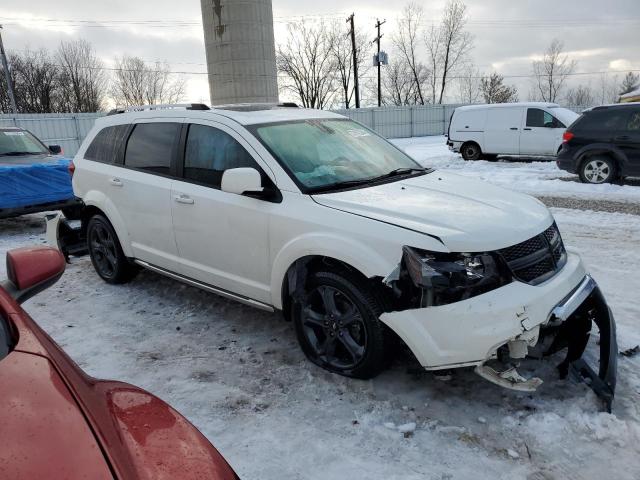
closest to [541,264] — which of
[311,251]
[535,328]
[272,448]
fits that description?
[535,328]

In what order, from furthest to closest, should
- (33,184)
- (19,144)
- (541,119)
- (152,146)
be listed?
(541,119) < (19,144) < (33,184) < (152,146)

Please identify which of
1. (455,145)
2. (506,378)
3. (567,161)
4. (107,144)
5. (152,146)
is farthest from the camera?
(455,145)

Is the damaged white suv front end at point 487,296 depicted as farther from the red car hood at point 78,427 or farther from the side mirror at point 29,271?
the side mirror at point 29,271

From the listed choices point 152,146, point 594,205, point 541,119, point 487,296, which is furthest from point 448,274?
point 541,119

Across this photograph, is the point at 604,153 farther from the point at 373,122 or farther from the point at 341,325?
the point at 373,122

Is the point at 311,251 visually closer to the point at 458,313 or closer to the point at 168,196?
the point at 458,313

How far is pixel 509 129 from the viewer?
15.5m

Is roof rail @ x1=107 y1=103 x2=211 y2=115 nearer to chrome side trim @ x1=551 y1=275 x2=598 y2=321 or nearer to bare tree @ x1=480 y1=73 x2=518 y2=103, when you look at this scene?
chrome side trim @ x1=551 y1=275 x2=598 y2=321

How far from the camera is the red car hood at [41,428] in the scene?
3.93 feet

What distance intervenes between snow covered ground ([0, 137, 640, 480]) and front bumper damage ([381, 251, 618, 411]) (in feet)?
0.75

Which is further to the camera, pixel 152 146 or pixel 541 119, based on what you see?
pixel 541 119

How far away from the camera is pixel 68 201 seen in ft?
27.5

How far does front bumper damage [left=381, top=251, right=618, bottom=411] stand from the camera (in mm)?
2723

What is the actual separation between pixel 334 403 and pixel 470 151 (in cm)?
1486
